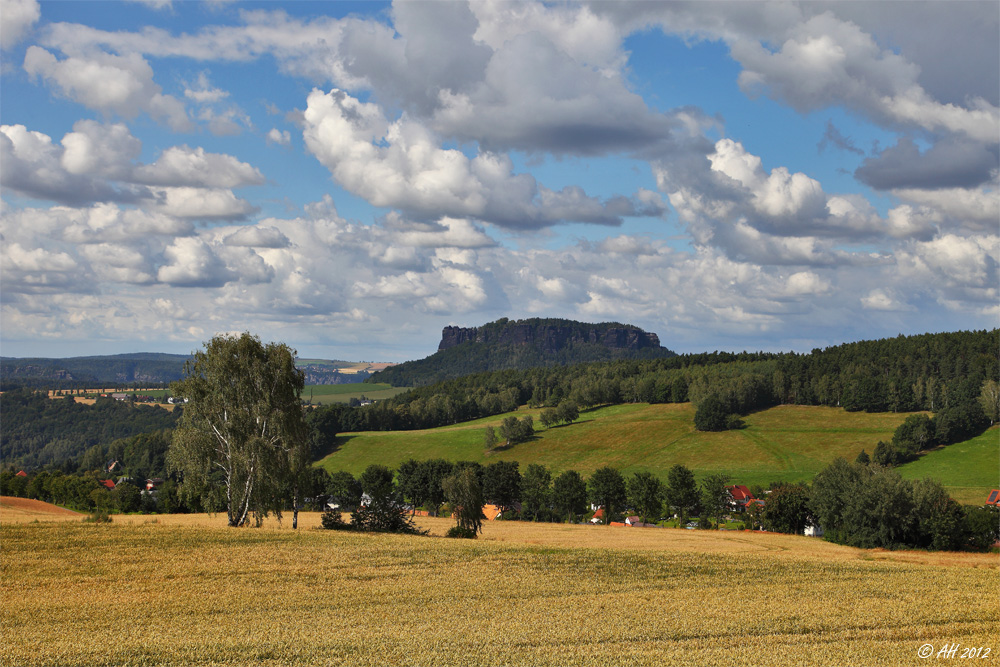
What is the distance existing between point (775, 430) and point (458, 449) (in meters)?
→ 81.9

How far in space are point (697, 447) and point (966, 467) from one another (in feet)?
174

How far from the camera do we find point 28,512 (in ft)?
198

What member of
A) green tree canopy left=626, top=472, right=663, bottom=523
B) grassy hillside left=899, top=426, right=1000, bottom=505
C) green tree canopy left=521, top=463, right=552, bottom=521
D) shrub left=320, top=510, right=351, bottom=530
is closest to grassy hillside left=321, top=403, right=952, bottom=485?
grassy hillside left=899, top=426, right=1000, bottom=505

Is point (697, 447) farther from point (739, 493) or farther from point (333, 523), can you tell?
point (333, 523)

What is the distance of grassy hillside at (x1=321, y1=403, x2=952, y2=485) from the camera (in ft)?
482

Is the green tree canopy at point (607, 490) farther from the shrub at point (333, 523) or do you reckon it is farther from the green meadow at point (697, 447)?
the shrub at point (333, 523)

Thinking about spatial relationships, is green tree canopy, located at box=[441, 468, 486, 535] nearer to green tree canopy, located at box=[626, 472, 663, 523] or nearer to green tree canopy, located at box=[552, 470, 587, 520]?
green tree canopy, located at box=[552, 470, 587, 520]

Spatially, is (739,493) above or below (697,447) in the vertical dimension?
below

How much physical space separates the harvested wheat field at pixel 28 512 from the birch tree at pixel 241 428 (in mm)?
11183

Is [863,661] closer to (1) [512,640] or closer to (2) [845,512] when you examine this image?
(1) [512,640]

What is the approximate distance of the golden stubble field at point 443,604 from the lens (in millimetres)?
20891

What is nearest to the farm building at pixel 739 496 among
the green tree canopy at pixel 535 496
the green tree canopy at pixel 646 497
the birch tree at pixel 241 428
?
the green tree canopy at pixel 646 497

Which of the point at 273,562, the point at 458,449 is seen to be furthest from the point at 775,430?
the point at 273,562

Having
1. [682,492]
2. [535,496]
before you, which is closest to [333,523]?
[535,496]
